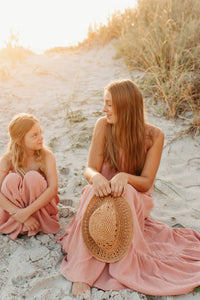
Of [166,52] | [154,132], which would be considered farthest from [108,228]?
[166,52]

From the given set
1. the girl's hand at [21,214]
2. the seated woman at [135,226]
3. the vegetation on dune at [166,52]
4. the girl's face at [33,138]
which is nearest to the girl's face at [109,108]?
the seated woman at [135,226]

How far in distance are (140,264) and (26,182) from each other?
3.36ft

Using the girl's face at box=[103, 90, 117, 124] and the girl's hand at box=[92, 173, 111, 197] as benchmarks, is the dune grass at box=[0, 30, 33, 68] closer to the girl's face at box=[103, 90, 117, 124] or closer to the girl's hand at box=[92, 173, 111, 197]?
the girl's face at box=[103, 90, 117, 124]

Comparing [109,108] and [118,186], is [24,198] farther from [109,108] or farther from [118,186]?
[109,108]

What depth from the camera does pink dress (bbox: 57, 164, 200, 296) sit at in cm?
189

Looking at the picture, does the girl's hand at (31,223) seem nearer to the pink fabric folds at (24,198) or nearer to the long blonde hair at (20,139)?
the pink fabric folds at (24,198)

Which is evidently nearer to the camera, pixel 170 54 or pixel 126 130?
pixel 126 130

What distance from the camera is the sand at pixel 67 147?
2062 mm

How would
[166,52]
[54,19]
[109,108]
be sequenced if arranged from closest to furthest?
[109,108] < [166,52] < [54,19]

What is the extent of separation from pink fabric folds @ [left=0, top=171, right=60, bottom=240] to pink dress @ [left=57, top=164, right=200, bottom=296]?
0.89ft

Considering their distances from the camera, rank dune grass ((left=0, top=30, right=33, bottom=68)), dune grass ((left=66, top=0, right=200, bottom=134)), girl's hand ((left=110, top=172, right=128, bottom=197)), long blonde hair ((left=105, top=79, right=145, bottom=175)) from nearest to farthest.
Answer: girl's hand ((left=110, top=172, right=128, bottom=197)), long blonde hair ((left=105, top=79, right=145, bottom=175)), dune grass ((left=66, top=0, right=200, bottom=134)), dune grass ((left=0, top=30, right=33, bottom=68))

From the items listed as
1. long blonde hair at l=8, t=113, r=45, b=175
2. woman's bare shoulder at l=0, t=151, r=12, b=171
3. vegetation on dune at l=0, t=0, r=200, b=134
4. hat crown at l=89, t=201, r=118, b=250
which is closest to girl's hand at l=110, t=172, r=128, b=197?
hat crown at l=89, t=201, r=118, b=250

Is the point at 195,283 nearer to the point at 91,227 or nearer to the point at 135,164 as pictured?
the point at 91,227

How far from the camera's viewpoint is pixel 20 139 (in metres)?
2.37
